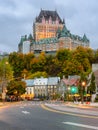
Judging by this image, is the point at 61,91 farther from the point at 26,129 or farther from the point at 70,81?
the point at 26,129

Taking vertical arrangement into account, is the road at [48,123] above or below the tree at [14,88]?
below

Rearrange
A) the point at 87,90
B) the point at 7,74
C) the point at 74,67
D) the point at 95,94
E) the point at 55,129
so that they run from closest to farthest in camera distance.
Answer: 1. the point at 55,129
2. the point at 95,94
3. the point at 87,90
4. the point at 7,74
5. the point at 74,67

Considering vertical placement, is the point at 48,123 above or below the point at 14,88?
below

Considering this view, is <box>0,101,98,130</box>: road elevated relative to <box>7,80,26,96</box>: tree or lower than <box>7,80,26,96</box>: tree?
lower

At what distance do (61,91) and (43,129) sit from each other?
159 meters

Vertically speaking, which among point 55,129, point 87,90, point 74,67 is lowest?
point 55,129

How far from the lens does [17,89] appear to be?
133m

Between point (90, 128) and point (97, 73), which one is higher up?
point (97, 73)

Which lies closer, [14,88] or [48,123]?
[48,123]

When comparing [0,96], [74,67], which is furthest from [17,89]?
[74,67]

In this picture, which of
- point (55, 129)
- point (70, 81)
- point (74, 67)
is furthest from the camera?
point (74, 67)

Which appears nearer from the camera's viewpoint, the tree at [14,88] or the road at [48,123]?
the road at [48,123]

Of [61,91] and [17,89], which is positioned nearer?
[17,89]

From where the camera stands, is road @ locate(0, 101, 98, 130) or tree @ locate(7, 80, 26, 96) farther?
tree @ locate(7, 80, 26, 96)
